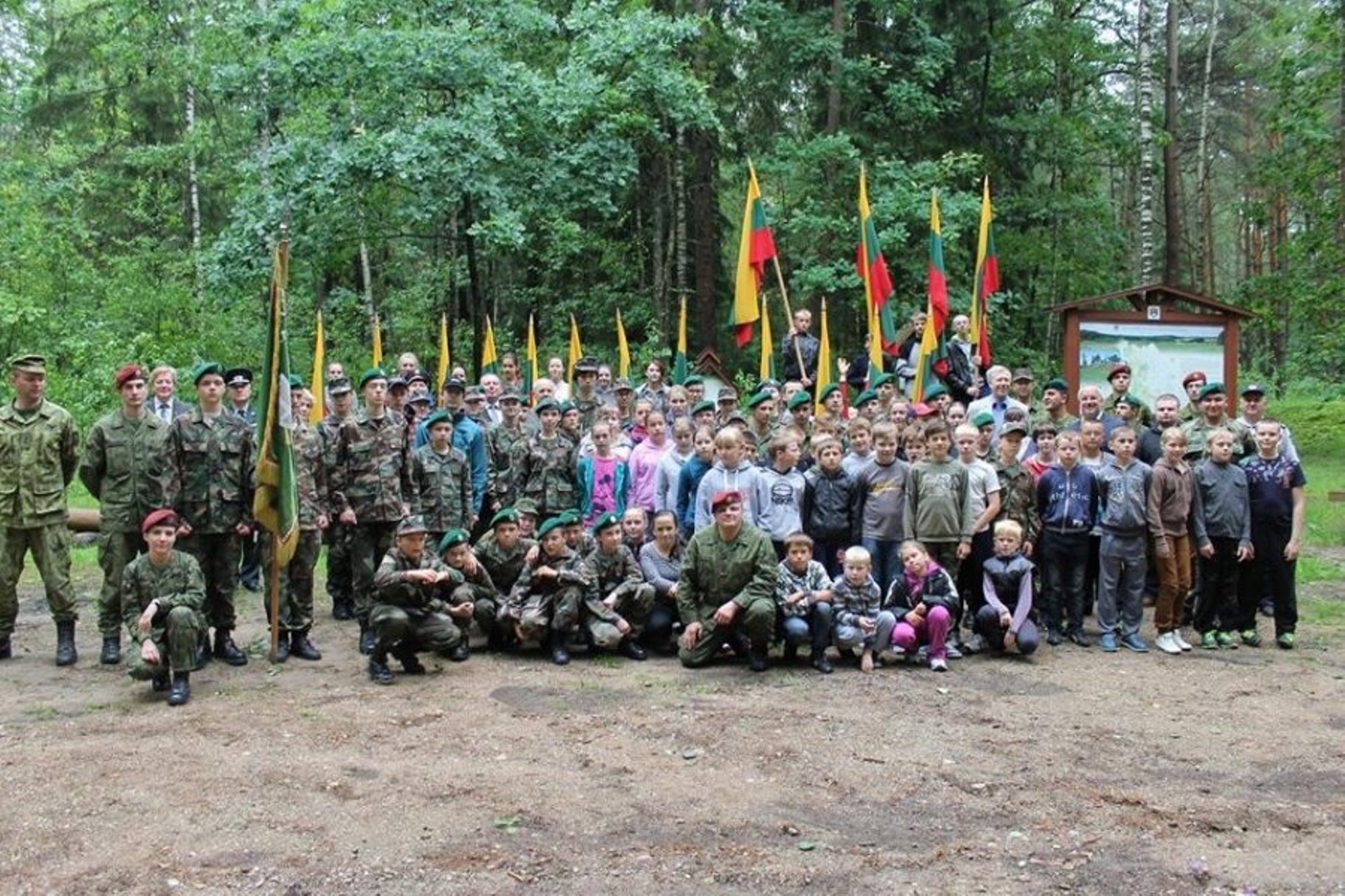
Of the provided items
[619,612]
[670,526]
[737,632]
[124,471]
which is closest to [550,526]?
[619,612]

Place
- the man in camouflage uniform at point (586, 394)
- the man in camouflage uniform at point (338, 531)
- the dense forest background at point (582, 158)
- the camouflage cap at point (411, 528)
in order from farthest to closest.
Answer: the dense forest background at point (582, 158) < the man in camouflage uniform at point (586, 394) < the man in camouflage uniform at point (338, 531) < the camouflage cap at point (411, 528)

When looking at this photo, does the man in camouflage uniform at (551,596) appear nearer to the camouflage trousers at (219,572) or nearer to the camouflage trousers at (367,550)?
the camouflage trousers at (367,550)

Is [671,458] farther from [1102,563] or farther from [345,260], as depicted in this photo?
[345,260]

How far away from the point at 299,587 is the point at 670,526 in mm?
2692

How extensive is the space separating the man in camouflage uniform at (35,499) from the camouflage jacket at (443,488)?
247 cm

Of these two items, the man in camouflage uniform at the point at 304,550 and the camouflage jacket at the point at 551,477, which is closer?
the man in camouflage uniform at the point at 304,550

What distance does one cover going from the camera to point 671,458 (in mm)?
8914

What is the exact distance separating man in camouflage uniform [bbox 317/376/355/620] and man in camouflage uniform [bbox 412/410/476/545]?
627 millimetres

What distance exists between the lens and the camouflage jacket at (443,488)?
340 inches

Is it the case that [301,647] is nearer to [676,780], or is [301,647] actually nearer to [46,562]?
[46,562]

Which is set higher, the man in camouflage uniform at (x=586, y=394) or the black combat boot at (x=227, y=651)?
the man in camouflage uniform at (x=586, y=394)

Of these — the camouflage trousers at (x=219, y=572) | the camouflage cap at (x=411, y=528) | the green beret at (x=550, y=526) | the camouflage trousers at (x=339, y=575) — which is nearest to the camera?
the camouflage cap at (x=411, y=528)

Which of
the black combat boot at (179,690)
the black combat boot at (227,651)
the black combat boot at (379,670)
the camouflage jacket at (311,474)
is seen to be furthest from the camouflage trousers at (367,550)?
the black combat boot at (179,690)

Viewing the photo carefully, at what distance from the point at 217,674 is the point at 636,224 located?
16.1 metres
